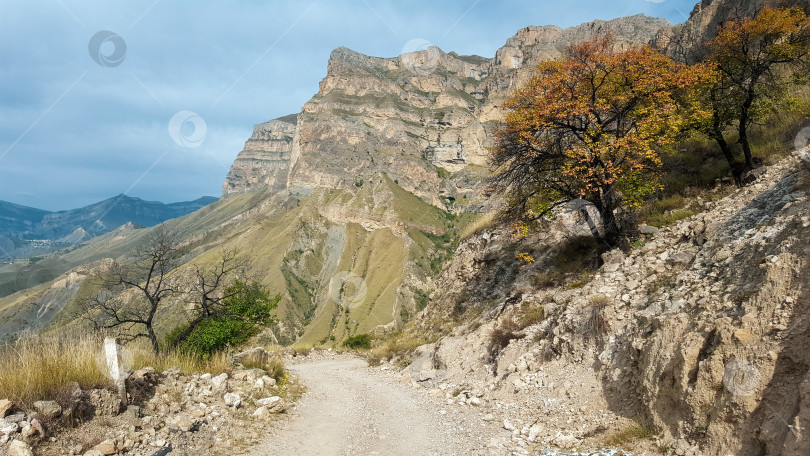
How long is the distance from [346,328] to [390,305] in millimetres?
18834

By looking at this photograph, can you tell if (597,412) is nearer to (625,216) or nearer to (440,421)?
(440,421)

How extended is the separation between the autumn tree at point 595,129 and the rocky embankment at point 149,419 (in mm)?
9371

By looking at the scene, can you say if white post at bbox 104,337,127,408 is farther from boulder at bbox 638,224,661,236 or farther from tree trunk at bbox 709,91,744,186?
tree trunk at bbox 709,91,744,186

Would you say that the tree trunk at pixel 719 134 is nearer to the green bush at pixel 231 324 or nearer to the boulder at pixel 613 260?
the boulder at pixel 613 260

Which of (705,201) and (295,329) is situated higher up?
(705,201)

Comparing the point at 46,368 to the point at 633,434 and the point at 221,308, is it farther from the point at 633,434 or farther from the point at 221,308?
the point at 221,308

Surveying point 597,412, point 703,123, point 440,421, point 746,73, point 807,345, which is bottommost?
point 440,421

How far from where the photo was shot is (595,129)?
1166 cm

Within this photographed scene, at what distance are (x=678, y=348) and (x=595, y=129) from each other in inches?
312

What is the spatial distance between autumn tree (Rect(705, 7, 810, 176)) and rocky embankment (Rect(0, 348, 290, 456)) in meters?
15.1

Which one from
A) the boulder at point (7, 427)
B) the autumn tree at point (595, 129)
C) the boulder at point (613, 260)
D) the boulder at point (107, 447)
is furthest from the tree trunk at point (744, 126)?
the boulder at point (7, 427)

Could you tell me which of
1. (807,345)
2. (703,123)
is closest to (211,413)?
(807,345)

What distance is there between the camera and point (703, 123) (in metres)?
12.2

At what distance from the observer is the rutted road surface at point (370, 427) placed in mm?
6762
